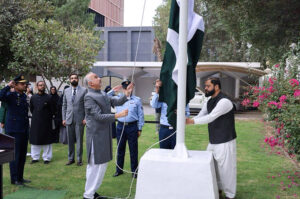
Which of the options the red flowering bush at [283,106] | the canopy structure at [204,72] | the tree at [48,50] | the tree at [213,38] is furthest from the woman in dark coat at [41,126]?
the tree at [213,38]

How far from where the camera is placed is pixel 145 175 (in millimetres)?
3312

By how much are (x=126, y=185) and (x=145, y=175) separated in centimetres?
226

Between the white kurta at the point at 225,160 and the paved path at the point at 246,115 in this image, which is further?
the paved path at the point at 246,115

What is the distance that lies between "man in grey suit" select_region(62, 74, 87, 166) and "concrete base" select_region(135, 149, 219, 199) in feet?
12.3

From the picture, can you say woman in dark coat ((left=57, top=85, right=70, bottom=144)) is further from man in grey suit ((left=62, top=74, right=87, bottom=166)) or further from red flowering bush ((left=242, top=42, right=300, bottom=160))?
red flowering bush ((left=242, top=42, right=300, bottom=160))

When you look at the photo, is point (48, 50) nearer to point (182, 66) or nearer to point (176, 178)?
point (182, 66)

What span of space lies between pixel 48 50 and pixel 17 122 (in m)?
7.05

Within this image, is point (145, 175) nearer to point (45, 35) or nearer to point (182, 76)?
point (182, 76)

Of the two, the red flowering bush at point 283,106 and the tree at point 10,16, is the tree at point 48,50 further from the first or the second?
the red flowering bush at point 283,106

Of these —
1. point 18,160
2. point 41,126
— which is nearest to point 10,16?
point 41,126

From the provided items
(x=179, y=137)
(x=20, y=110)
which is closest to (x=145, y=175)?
(x=179, y=137)

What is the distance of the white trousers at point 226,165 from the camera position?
4420mm

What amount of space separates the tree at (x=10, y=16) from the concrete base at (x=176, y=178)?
9999 mm

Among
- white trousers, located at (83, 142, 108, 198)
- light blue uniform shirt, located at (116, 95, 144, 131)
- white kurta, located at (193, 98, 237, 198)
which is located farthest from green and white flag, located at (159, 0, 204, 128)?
light blue uniform shirt, located at (116, 95, 144, 131)
